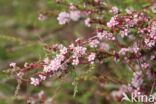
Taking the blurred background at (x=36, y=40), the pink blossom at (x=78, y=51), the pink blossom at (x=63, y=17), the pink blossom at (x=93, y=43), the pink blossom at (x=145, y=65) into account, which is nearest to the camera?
the pink blossom at (x=78, y=51)

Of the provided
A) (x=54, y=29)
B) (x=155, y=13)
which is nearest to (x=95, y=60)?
(x=155, y=13)

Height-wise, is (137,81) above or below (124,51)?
below

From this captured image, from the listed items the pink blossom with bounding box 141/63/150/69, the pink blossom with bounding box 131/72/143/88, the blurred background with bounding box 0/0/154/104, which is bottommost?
the pink blossom with bounding box 131/72/143/88

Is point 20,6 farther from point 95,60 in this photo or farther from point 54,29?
point 95,60

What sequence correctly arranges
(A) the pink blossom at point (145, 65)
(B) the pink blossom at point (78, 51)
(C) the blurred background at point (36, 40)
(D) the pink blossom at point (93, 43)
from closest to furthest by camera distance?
(B) the pink blossom at point (78, 51), (D) the pink blossom at point (93, 43), (A) the pink blossom at point (145, 65), (C) the blurred background at point (36, 40)

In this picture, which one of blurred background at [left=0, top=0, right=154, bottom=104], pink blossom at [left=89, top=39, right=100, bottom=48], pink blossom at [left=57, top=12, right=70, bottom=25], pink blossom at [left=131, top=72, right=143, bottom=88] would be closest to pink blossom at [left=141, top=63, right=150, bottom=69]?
pink blossom at [left=131, top=72, right=143, bottom=88]

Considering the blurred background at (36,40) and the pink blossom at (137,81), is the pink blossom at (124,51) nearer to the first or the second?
the pink blossom at (137,81)

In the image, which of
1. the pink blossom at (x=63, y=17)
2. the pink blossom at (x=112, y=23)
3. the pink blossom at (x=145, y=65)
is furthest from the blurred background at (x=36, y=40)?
the pink blossom at (x=112, y=23)

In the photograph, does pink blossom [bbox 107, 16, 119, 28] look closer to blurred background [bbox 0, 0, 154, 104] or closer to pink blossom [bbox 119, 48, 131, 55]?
pink blossom [bbox 119, 48, 131, 55]

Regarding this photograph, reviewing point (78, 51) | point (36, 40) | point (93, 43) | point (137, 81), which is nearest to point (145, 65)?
point (137, 81)

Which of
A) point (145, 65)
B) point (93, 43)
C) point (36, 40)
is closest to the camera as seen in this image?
point (93, 43)

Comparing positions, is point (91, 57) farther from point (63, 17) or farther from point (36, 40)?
point (36, 40)

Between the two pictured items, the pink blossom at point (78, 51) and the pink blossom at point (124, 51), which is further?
the pink blossom at point (124, 51)
